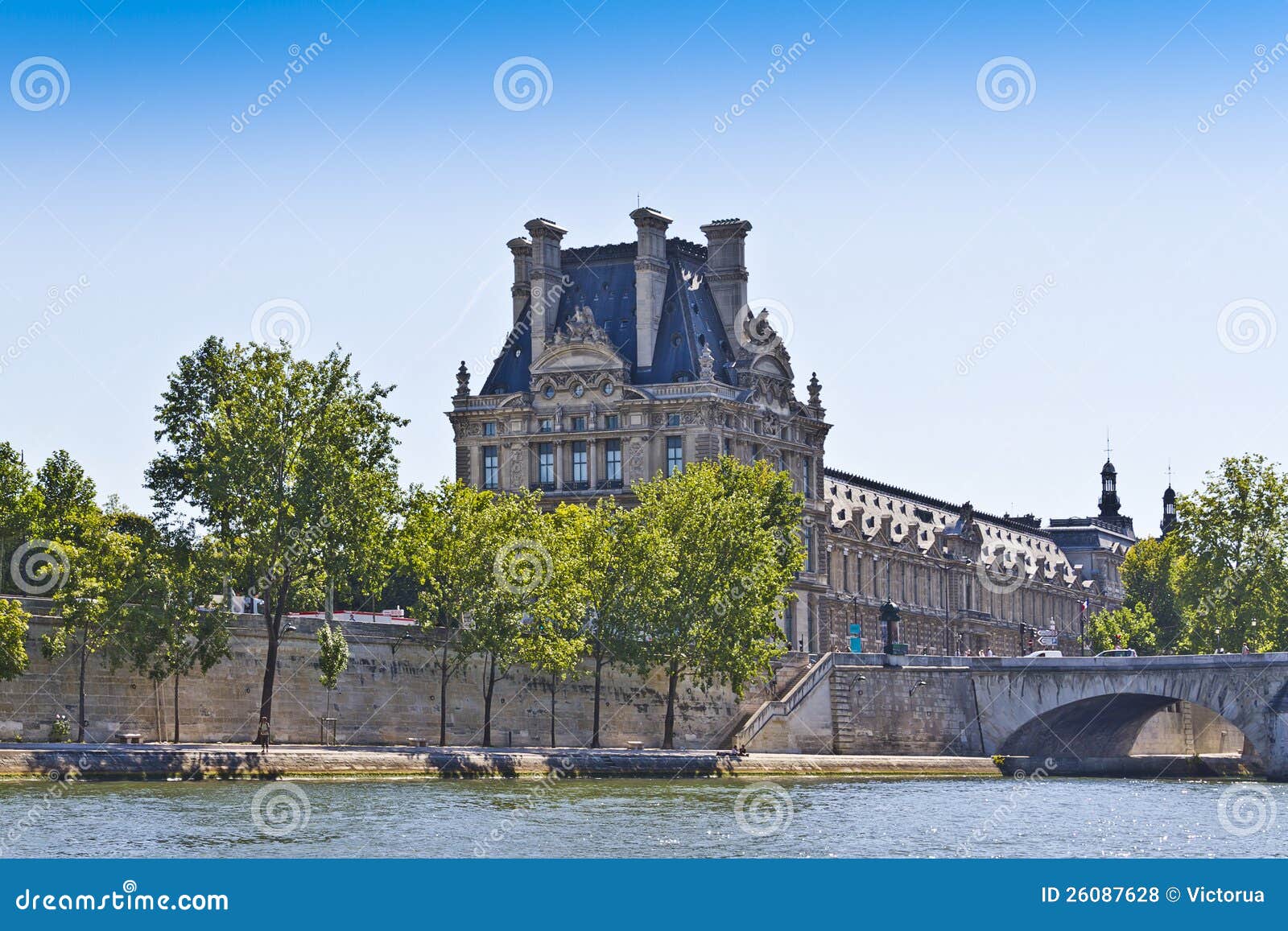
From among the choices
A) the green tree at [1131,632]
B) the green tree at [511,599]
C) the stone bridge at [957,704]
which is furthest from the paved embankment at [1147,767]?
the green tree at [1131,632]

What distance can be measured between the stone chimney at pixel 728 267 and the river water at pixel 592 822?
178 ft

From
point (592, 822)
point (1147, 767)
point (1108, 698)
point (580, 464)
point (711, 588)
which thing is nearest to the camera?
point (592, 822)

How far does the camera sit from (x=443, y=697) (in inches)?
3007

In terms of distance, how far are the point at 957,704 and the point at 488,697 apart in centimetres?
2465

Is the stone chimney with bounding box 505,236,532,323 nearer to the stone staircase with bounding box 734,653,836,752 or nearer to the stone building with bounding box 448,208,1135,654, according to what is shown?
the stone building with bounding box 448,208,1135,654

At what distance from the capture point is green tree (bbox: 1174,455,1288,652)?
10869cm

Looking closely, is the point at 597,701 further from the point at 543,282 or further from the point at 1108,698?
the point at 543,282

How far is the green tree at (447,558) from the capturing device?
77.8 meters

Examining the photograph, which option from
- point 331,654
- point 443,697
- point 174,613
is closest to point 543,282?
point 443,697

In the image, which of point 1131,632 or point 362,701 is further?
point 1131,632

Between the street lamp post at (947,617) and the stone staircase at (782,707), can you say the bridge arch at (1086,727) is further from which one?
the street lamp post at (947,617)

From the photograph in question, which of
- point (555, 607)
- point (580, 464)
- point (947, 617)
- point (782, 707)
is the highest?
point (580, 464)

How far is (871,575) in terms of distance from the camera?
141375 millimetres

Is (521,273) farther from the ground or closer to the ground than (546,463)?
farther from the ground
